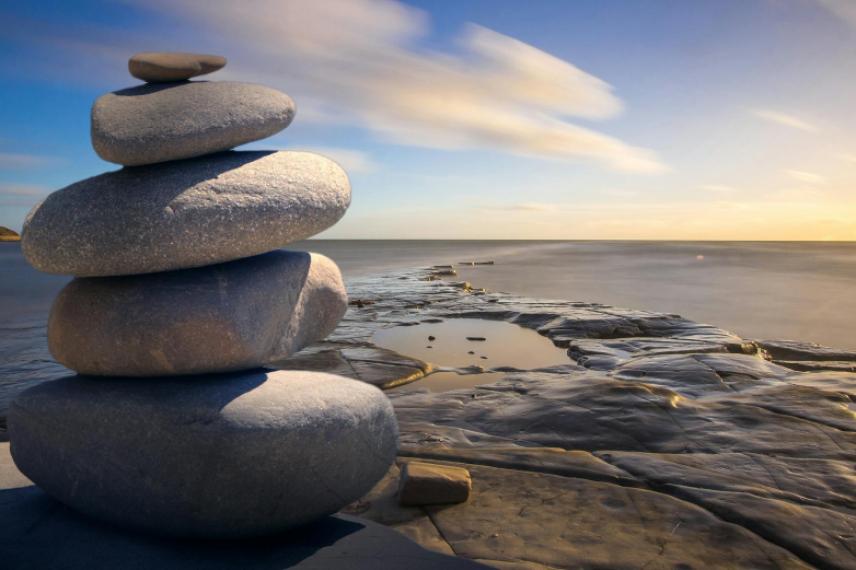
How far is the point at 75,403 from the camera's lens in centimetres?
357

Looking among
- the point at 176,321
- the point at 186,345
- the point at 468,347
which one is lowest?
the point at 468,347

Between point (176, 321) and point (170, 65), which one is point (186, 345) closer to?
point (176, 321)

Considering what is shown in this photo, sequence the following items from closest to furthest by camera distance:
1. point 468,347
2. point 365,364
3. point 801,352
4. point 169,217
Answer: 1. point 169,217
2. point 365,364
3. point 801,352
4. point 468,347

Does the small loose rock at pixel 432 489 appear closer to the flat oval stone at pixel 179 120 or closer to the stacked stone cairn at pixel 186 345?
the stacked stone cairn at pixel 186 345

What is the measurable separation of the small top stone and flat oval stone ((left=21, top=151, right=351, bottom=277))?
0.64m

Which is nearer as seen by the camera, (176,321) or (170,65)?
(176,321)

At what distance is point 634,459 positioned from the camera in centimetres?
466

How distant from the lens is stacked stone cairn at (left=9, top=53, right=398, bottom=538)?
3381mm

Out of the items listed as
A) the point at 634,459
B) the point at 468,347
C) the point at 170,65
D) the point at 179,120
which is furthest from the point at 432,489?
the point at 468,347

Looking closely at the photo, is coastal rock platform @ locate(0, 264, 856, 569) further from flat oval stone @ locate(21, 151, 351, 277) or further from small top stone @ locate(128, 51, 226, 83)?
small top stone @ locate(128, 51, 226, 83)

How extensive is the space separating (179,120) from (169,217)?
63cm

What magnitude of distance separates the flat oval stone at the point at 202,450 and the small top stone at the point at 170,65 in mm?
1976

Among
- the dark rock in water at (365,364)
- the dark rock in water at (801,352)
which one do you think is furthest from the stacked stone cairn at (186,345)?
the dark rock in water at (801,352)

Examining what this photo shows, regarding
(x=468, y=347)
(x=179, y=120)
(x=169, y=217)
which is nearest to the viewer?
(x=169, y=217)
